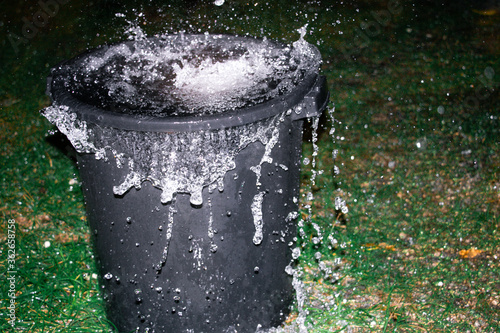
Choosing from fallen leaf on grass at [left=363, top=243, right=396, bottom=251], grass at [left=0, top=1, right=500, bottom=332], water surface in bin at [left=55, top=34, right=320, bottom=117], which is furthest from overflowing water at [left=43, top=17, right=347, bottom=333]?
fallen leaf on grass at [left=363, top=243, right=396, bottom=251]

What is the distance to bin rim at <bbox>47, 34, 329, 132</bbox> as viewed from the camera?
68.0 inches

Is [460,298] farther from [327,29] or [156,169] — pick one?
[327,29]

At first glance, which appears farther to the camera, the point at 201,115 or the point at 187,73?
the point at 187,73

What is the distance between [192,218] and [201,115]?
1.34ft

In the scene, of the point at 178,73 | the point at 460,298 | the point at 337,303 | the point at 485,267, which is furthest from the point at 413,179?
the point at 178,73

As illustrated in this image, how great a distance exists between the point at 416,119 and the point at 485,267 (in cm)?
186

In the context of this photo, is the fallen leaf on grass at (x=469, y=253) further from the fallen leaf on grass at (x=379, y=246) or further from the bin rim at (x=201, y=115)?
the bin rim at (x=201, y=115)

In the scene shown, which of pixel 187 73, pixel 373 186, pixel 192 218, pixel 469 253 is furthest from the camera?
pixel 373 186

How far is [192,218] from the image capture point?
6.32ft

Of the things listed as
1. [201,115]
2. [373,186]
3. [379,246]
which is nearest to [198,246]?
[201,115]

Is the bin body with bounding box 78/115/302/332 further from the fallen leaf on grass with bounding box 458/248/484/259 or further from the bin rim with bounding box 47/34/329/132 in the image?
the fallen leaf on grass with bounding box 458/248/484/259

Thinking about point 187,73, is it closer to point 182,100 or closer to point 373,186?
point 182,100

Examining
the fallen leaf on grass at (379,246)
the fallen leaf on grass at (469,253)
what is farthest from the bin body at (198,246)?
the fallen leaf on grass at (469,253)

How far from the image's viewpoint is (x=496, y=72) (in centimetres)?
534
